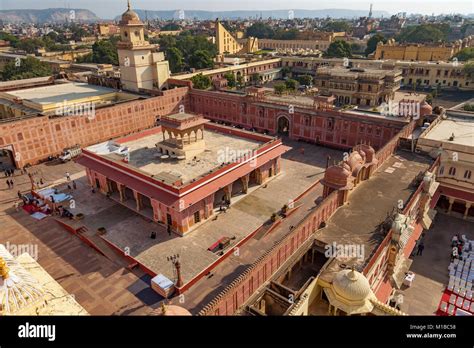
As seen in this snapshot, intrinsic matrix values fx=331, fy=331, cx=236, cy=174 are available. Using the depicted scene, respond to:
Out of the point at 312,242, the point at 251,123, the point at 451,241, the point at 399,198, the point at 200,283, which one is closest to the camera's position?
the point at 312,242

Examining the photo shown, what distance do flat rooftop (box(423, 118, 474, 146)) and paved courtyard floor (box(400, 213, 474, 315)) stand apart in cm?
864

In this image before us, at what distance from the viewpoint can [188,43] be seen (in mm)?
122688

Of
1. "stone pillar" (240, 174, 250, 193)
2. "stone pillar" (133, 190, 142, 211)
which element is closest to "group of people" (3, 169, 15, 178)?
"stone pillar" (133, 190, 142, 211)

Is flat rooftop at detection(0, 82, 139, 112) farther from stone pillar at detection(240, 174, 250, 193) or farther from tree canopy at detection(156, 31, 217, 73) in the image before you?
stone pillar at detection(240, 174, 250, 193)

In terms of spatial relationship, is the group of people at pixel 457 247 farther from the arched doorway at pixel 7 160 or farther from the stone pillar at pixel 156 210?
the arched doorway at pixel 7 160

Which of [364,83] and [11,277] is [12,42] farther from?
[11,277]

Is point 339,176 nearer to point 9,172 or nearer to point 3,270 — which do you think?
point 3,270

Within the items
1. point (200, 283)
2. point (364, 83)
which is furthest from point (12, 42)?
point (200, 283)

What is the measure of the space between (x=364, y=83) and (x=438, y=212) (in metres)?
43.7

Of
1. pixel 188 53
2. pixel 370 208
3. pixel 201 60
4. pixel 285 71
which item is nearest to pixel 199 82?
pixel 201 60

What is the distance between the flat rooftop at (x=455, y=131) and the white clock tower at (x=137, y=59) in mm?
48923

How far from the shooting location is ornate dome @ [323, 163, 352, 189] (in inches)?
1053

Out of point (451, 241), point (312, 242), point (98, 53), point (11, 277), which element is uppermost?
point (98, 53)

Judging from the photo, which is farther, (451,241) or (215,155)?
(215,155)
